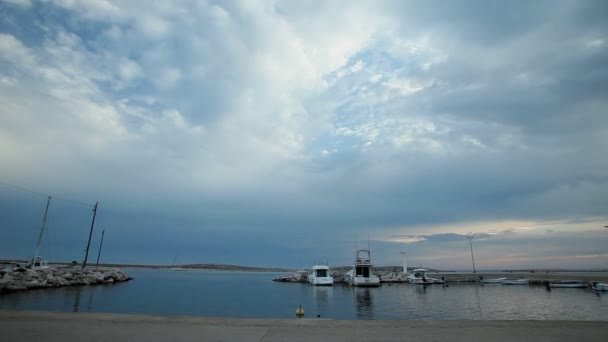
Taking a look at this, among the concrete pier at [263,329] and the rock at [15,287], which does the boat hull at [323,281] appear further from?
the concrete pier at [263,329]

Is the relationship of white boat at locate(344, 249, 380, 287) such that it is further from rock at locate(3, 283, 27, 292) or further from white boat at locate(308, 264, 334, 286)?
rock at locate(3, 283, 27, 292)

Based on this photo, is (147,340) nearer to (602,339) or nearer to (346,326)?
(346,326)

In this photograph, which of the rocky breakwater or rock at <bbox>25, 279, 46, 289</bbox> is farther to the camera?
rock at <bbox>25, 279, 46, 289</bbox>

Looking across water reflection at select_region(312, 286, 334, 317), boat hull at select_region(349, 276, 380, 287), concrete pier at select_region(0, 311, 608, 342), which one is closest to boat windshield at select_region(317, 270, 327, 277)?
boat hull at select_region(349, 276, 380, 287)

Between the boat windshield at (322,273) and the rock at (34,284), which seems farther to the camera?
the boat windshield at (322,273)

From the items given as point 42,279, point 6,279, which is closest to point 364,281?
point 42,279

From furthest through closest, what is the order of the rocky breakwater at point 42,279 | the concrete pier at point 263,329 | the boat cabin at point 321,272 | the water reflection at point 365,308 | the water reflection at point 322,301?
the boat cabin at point 321,272 < the rocky breakwater at point 42,279 < the water reflection at point 322,301 < the water reflection at point 365,308 < the concrete pier at point 263,329

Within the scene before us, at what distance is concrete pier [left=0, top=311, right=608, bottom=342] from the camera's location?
7.58m

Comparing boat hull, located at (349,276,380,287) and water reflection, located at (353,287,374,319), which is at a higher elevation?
boat hull, located at (349,276,380,287)

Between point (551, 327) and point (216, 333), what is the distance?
8827 mm

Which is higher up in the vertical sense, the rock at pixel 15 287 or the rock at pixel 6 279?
the rock at pixel 6 279

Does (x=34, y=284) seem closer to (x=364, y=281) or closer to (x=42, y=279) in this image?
(x=42, y=279)

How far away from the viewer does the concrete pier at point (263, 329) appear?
24.9ft

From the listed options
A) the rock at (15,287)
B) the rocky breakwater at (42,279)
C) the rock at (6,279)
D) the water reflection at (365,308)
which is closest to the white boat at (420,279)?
the water reflection at (365,308)
